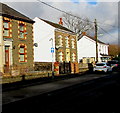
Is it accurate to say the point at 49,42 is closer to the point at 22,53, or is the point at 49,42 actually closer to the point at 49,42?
the point at 49,42

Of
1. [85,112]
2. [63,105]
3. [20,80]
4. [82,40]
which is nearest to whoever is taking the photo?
[85,112]

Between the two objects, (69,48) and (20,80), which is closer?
(20,80)

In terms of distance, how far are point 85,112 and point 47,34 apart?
90.3 feet

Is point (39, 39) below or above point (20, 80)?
above

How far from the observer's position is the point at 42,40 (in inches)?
1353

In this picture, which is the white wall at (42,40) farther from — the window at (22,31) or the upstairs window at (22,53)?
the upstairs window at (22,53)

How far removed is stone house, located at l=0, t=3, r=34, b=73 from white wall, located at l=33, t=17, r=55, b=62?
7.38 m

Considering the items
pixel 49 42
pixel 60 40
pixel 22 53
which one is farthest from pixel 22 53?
pixel 60 40

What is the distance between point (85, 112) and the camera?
22.5 ft

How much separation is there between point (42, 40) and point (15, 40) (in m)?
10.9

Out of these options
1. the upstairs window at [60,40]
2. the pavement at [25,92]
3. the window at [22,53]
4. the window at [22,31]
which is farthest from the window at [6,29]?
the upstairs window at [60,40]

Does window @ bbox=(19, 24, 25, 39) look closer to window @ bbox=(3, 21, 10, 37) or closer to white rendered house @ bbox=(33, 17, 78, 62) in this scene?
window @ bbox=(3, 21, 10, 37)

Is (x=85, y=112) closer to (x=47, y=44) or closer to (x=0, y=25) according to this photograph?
(x=0, y=25)

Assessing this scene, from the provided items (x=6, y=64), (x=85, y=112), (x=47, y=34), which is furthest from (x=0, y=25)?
(x=85, y=112)
